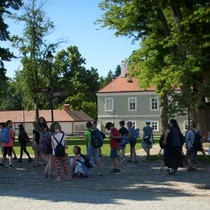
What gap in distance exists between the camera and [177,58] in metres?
22.8

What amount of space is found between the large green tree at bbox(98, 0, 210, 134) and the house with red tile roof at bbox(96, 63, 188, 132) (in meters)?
41.9

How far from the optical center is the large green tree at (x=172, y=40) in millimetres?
21234

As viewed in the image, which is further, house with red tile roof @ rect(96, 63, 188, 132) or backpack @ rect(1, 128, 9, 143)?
house with red tile roof @ rect(96, 63, 188, 132)

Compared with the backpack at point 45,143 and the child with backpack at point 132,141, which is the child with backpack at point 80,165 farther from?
the child with backpack at point 132,141

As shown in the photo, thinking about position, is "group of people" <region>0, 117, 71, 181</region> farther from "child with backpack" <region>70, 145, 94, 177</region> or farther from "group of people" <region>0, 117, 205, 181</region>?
"child with backpack" <region>70, 145, 94, 177</region>

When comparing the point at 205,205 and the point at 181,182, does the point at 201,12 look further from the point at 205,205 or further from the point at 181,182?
the point at 205,205

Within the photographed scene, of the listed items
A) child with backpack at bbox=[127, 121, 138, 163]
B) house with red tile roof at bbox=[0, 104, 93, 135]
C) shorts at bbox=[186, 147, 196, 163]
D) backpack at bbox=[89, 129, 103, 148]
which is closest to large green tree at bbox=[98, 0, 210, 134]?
child with backpack at bbox=[127, 121, 138, 163]

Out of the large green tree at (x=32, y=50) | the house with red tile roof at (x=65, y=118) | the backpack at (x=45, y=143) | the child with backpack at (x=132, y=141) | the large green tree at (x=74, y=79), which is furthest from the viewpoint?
the large green tree at (x=74, y=79)

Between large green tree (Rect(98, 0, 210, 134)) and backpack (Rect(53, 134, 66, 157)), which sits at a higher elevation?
large green tree (Rect(98, 0, 210, 134))

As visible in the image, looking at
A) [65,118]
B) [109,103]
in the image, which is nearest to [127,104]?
[109,103]

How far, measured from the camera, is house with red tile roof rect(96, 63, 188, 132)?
236 feet

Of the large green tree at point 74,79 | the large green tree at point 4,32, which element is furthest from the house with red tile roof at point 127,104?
the large green tree at point 4,32

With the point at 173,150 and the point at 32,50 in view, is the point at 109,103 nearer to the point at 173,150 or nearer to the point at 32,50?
the point at 32,50

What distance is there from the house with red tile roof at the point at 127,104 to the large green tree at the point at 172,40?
41.9m
